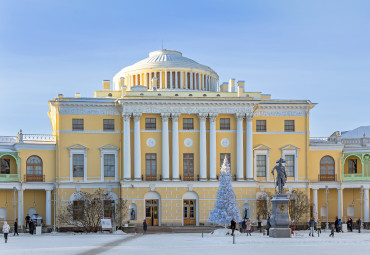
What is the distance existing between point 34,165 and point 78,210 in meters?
6.28

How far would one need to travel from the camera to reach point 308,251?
37.0 m

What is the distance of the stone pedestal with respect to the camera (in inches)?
1829

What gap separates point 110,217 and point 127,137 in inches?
285

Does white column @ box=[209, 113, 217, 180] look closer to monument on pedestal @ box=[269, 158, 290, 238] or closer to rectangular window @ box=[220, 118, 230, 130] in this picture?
rectangular window @ box=[220, 118, 230, 130]

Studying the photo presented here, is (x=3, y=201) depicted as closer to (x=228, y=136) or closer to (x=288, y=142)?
(x=228, y=136)

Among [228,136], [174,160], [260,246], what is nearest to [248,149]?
[228,136]

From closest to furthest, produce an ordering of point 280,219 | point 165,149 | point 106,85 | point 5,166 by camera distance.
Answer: point 280,219 < point 165,149 < point 5,166 < point 106,85

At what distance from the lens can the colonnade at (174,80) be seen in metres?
70.7

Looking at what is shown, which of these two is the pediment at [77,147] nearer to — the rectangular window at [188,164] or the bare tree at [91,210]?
the bare tree at [91,210]

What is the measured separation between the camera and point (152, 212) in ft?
213

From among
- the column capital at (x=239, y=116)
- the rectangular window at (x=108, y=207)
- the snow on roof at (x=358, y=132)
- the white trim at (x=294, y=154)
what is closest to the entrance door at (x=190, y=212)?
the rectangular window at (x=108, y=207)

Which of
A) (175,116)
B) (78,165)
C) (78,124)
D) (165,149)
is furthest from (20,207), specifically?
(175,116)

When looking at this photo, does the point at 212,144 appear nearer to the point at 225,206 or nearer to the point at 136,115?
the point at 136,115

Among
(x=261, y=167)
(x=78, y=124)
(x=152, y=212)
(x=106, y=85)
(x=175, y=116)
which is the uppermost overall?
(x=106, y=85)
